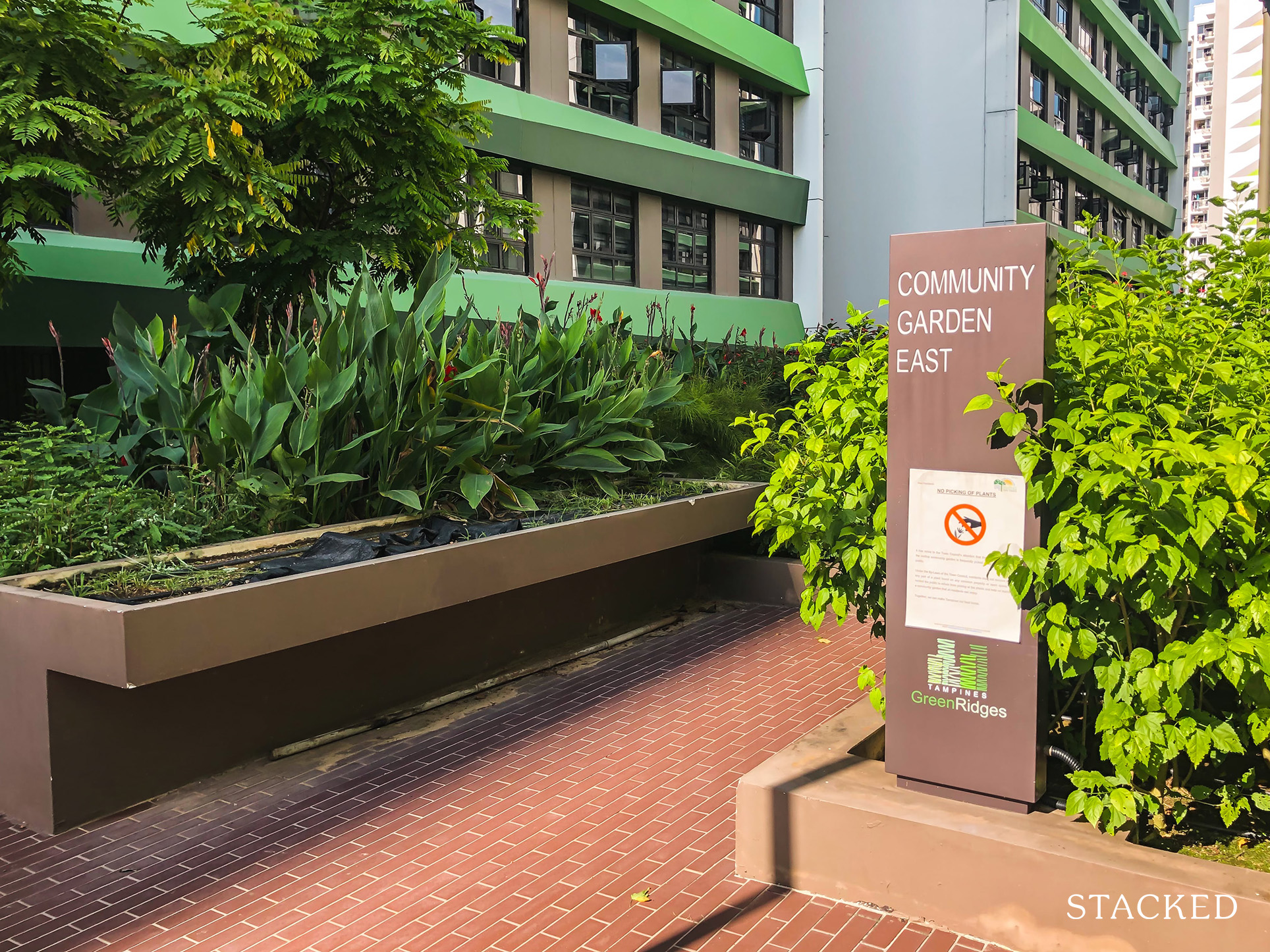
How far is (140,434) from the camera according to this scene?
5.73 meters

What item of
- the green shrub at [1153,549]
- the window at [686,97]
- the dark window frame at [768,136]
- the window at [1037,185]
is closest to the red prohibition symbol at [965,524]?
the green shrub at [1153,549]

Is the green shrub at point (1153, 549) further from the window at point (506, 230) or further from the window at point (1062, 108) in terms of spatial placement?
the window at point (1062, 108)

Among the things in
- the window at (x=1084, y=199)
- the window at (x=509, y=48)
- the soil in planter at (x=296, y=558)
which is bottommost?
the soil in planter at (x=296, y=558)

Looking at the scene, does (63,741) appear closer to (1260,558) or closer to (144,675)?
(144,675)

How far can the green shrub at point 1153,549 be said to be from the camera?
2.63 m

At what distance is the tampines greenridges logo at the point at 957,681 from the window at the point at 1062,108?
1237 inches

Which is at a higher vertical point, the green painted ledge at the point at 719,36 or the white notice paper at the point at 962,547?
the green painted ledge at the point at 719,36

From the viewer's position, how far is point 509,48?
52.6 feet

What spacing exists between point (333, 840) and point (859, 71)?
85.4ft

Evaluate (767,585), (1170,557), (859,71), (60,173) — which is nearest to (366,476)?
(60,173)

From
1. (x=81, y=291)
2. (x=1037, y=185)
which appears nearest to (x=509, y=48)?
(x=81, y=291)

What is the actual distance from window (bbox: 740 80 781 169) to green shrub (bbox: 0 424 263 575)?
19446 mm

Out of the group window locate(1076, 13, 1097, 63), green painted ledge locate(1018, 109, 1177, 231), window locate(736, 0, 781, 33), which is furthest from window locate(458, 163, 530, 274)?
window locate(1076, 13, 1097, 63)

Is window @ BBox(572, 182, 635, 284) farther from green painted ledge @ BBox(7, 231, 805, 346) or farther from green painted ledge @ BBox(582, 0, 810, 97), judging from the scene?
green painted ledge @ BBox(7, 231, 805, 346)
